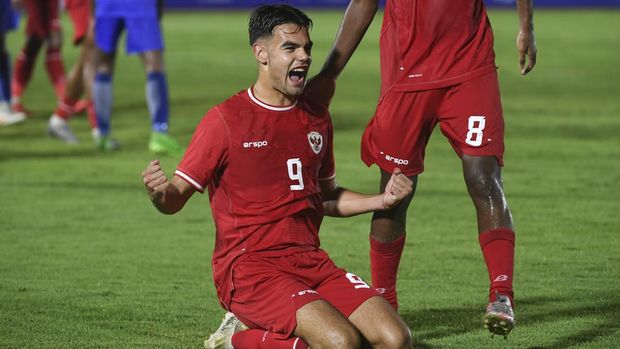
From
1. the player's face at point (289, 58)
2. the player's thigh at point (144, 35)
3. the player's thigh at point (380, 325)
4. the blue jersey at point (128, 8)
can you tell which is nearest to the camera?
the player's thigh at point (380, 325)

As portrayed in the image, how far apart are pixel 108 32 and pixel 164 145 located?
1.13 metres

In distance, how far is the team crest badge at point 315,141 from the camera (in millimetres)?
5078

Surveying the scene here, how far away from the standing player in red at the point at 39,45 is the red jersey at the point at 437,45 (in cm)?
908

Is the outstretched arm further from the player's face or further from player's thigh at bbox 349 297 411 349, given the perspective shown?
player's thigh at bbox 349 297 411 349

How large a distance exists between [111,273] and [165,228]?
4.41 feet

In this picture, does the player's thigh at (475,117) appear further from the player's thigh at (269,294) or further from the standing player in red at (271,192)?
the player's thigh at (269,294)

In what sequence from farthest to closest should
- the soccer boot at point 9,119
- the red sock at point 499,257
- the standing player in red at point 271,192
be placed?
the soccer boot at point 9,119 < the red sock at point 499,257 < the standing player in red at point 271,192

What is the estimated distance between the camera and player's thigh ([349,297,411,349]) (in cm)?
464

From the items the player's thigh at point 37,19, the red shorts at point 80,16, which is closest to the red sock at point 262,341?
the red shorts at point 80,16

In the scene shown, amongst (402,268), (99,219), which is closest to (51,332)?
(402,268)

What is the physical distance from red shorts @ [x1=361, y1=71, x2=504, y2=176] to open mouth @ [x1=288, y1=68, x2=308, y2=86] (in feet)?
2.54

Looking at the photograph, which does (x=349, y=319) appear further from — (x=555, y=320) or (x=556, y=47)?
(x=556, y=47)

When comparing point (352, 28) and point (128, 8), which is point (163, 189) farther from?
point (128, 8)

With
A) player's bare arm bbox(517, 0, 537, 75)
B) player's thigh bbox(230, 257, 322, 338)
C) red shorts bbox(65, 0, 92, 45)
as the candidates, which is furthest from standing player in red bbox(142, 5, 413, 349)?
red shorts bbox(65, 0, 92, 45)
